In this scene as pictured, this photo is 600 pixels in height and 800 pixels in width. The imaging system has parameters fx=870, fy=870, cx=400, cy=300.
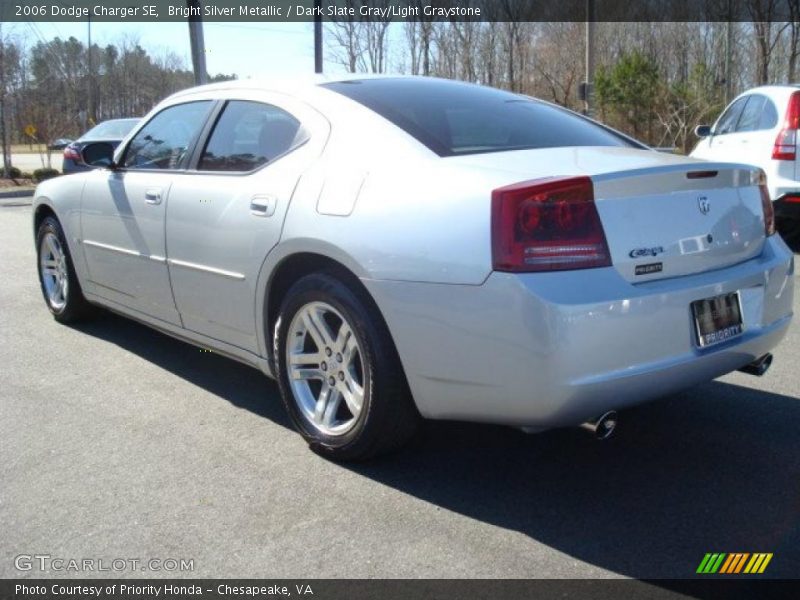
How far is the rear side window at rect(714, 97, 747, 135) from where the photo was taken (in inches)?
382

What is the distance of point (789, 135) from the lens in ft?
27.6

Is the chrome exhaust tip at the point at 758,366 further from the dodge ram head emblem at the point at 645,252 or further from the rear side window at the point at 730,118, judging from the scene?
the rear side window at the point at 730,118

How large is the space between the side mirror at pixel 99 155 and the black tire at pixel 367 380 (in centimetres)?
210

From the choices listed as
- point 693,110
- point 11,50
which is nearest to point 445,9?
point 693,110

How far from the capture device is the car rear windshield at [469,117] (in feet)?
11.7

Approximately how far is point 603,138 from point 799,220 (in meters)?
5.34

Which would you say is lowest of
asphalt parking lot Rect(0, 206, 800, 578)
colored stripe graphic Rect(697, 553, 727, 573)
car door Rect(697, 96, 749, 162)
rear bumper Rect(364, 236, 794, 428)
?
colored stripe graphic Rect(697, 553, 727, 573)

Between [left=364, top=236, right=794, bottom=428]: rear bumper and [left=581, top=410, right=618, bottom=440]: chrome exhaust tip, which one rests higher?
[left=364, top=236, right=794, bottom=428]: rear bumper

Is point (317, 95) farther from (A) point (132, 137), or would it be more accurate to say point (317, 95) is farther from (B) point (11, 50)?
(B) point (11, 50)

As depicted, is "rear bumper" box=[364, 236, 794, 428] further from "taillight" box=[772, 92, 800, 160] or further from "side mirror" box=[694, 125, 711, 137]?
"side mirror" box=[694, 125, 711, 137]

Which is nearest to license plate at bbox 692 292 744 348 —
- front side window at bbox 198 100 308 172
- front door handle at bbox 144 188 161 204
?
front side window at bbox 198 100 308 172

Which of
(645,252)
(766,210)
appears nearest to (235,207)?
(645,252)

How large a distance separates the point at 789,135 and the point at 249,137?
6.25m

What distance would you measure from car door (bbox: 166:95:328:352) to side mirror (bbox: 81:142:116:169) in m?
0.96
